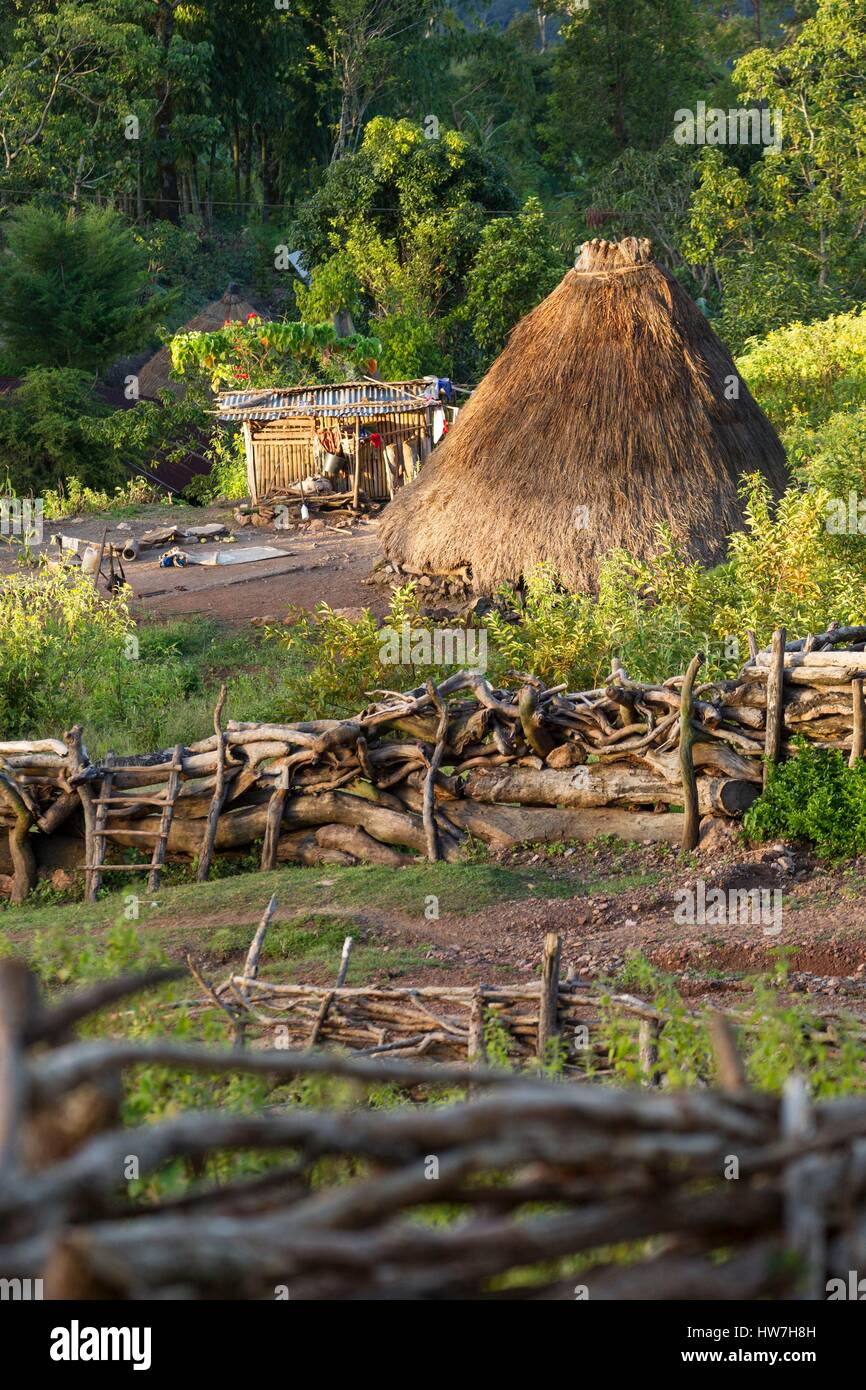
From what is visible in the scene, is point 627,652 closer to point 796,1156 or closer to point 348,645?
point 348,645

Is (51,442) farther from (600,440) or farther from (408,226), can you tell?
(600,440)

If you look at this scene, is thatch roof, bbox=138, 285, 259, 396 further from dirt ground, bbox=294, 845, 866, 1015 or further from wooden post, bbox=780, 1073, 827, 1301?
wooden post, bbox=780, 1073, 827, 1301

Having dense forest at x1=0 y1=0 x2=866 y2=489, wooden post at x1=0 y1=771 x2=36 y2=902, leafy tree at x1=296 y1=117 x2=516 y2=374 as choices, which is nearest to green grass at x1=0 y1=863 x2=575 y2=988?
wooden post at x1=0 y1=771 x2=36 y2=902

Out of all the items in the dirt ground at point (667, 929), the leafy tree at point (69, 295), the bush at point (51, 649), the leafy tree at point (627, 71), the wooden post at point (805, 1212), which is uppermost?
the leafy tree at point (627, 71)

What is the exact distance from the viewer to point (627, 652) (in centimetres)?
1059

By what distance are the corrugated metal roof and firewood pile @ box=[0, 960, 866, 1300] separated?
65.1 ft

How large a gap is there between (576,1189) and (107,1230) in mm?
627

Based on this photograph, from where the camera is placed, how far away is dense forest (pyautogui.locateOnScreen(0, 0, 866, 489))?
2642 cm

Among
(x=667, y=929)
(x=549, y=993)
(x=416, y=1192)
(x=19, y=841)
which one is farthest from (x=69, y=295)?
(x=416, y=1192)

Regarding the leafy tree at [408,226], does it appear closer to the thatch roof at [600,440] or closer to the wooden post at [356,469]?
the wooden post at [356,469]

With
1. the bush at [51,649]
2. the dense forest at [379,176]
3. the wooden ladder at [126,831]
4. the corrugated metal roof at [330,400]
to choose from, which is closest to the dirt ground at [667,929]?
the wooden ladder at [126,831]

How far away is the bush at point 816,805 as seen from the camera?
808cm

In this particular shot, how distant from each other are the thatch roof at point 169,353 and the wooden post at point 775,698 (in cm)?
2331

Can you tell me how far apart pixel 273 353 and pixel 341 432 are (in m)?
3.02
